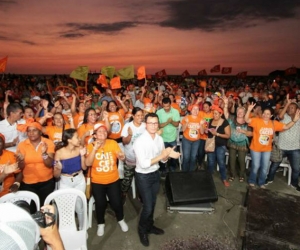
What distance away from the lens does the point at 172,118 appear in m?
5.92

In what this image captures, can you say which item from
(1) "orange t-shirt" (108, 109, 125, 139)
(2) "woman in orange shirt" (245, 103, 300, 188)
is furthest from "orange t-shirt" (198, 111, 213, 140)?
(1) "orange t-shirt" (108, 109, 125, 139)

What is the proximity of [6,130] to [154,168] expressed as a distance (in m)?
3.40

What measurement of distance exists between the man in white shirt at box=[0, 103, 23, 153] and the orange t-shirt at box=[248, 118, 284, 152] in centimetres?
519

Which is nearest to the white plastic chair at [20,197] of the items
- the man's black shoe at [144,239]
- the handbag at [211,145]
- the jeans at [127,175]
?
the man's black shoe at [144,239]

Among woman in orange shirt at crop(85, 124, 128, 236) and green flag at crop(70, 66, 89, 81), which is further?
green flag at crop(70, 66, 89, 81)

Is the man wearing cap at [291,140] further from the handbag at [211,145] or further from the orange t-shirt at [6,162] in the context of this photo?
the orange t-shirt at [6,162]

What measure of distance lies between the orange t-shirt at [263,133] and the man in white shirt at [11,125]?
17.0 feet

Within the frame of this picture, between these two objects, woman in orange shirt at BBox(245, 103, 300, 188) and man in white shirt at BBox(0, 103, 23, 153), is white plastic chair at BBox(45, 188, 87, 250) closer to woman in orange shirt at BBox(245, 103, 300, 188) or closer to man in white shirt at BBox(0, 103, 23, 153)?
man in white shirt at BBox(0, 103, 23, 153)

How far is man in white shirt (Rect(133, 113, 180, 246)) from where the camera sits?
11.2ft

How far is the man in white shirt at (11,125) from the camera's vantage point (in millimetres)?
4848

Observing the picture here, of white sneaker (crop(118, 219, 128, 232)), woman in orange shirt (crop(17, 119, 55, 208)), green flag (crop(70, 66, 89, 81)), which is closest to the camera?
woman in orange shirt (crop(17, 119, 55, 208))

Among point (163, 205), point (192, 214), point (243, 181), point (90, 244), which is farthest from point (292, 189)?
point (90, 244)

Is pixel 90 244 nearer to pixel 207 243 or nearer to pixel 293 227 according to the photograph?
pixel 207 243

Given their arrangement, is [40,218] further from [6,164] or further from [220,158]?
[220,158]
